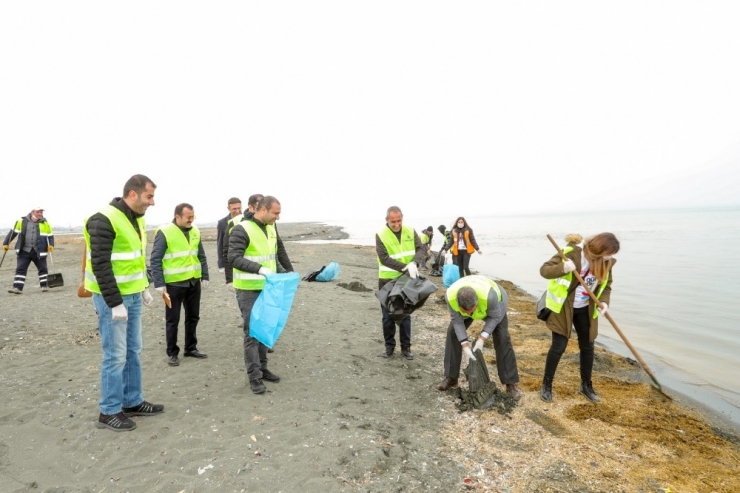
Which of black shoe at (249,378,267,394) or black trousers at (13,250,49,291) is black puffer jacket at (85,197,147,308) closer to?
black shoe at (249,378,267,394)

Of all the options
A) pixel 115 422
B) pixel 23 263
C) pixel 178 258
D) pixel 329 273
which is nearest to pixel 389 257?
pixel 178 258

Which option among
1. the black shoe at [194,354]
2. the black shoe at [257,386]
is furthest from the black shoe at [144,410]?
the black shoe at [194,354]

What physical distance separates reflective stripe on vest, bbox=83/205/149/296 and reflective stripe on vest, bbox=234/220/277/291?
3.33ft

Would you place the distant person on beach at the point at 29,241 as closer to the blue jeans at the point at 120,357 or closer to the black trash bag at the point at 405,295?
the blue jeans at the point at 120,357

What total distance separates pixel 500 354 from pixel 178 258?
13.2 ft

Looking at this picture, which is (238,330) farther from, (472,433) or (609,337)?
(609,337)

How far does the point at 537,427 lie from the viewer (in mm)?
3861

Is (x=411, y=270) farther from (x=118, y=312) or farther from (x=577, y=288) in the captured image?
(x=118, y=312)

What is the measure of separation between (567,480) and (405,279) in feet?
8.89

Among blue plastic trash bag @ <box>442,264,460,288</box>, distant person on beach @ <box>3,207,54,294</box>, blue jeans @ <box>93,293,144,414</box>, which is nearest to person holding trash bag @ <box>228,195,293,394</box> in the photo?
Result: blue jeans @ <box>93,293,144,414</box>

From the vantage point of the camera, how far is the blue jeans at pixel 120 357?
10.9ft

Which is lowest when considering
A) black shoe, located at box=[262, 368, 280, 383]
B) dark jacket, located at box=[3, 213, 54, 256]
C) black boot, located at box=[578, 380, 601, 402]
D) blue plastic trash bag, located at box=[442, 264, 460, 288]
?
black boot, located at box=[578, 380, 601, 402]

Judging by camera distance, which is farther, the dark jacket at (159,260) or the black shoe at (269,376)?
the dark jacket at (159,260)

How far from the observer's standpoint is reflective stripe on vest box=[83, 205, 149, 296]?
331 centimetres
